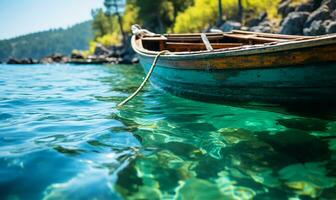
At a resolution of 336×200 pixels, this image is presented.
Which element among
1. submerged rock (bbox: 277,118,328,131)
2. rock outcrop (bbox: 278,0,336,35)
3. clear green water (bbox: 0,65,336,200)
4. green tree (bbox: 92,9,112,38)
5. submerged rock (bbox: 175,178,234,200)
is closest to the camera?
submerged rock (bbox: 175,178,234,200)

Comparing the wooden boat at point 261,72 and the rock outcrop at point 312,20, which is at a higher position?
the rock outcrop at point 312,20

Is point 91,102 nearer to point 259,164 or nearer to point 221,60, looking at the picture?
point 221,60

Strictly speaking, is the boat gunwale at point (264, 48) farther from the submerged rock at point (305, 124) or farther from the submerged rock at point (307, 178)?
the submerged rock at point (307, 178)

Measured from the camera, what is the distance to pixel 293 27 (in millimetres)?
21141

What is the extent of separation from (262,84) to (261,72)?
0.72 feet

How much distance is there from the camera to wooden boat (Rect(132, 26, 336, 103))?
4.16 meters

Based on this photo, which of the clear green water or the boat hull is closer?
the clear green water

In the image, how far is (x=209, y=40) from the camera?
925 cm

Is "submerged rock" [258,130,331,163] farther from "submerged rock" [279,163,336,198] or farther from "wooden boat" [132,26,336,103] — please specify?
"wooden boat" [132,26,336,103]

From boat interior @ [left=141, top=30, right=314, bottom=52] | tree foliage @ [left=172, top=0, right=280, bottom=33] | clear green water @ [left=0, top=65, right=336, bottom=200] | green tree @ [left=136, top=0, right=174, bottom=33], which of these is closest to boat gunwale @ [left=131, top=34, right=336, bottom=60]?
clear green water @ [left=0, top=65, right=336, bottom=200]

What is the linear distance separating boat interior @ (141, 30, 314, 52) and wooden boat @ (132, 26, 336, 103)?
2.05 ft

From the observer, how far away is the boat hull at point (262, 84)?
4273mm

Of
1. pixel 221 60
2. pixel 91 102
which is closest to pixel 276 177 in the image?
pixel 221 60

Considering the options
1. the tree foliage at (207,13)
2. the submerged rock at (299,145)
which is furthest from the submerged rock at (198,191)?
the tree foliage at (207,13)
